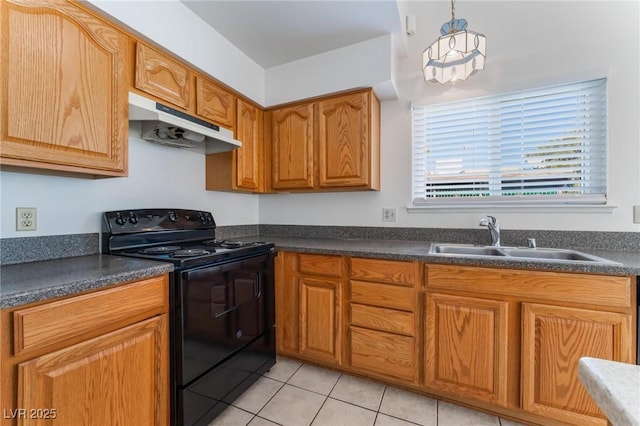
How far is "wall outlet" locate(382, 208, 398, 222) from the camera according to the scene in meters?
2.25

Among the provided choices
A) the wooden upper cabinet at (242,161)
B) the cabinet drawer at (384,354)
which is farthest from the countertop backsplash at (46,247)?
the cabinet drawer at (384,354)

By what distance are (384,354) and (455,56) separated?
1768 millimetres

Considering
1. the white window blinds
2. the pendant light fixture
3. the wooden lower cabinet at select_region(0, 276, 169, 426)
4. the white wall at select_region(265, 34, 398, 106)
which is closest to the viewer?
the wooden lower cabinet at select_region(0, 276, 169, 426)

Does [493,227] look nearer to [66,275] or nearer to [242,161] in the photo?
[242,161]

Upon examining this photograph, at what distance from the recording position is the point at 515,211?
1910mm

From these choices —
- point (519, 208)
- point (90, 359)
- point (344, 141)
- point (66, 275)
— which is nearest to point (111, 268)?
point (66, 275)

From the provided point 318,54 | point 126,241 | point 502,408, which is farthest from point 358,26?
A: point 502,408

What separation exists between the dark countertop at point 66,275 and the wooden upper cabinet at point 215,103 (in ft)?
3.54

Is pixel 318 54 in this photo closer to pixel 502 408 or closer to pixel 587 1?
pixel 587 1

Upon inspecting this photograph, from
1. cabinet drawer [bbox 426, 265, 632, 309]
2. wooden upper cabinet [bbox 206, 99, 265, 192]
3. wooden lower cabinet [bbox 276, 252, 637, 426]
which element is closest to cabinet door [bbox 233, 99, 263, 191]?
wooden upper cabinet [bbox 206, 99, 265, 192]

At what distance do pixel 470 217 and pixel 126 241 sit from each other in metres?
2.25

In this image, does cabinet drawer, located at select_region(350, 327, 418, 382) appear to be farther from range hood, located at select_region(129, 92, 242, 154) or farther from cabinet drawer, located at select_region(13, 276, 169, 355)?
range hood, located at select_region(129, 92, 242, 154)

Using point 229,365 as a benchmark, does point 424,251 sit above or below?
above

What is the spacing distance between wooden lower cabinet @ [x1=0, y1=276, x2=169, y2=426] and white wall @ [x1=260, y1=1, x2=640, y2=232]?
1597 mm
